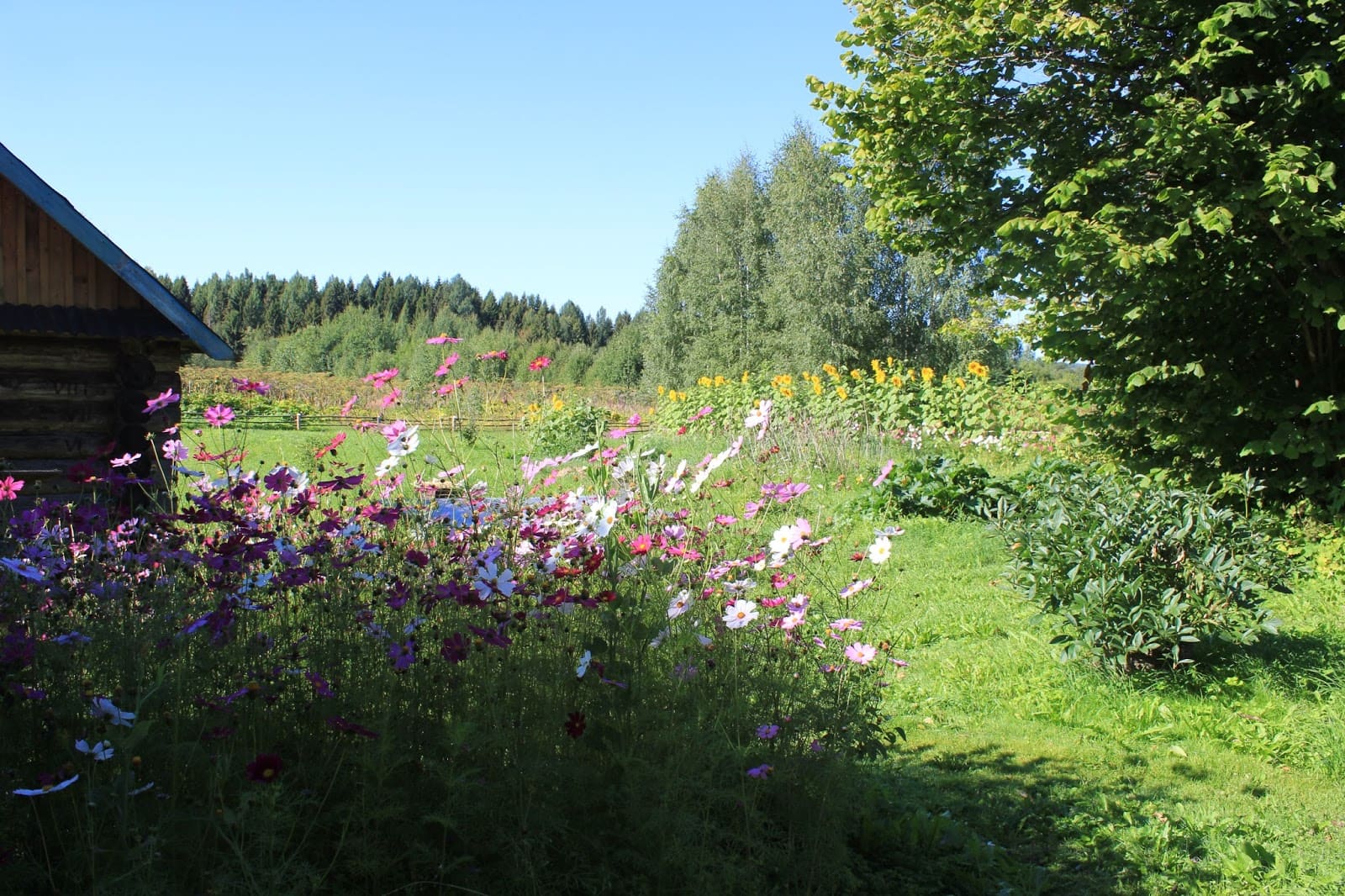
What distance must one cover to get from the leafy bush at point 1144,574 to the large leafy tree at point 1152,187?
2.10 m

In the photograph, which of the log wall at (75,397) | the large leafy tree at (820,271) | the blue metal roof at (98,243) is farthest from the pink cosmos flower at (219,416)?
the large leafy tree at (820,271)

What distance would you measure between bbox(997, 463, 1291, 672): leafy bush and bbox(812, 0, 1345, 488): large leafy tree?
6.88 ft

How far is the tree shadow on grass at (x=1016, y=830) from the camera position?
111 inches

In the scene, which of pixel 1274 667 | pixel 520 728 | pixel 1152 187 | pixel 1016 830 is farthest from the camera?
pixel 1152 187

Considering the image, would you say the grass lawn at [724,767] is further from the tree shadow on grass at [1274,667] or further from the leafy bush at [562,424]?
the leafy bush at [562,424]

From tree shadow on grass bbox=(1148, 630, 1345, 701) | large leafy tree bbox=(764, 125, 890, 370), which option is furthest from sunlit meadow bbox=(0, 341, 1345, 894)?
large leafy tree bbox=(764, 125, 890, 370)

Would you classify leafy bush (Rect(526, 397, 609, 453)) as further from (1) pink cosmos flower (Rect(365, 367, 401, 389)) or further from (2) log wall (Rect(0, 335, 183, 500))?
(1) pink cosmos flower (Rect(365, 367, 401, 389))

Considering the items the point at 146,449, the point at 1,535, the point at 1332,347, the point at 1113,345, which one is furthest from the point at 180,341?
the point at 1332,347

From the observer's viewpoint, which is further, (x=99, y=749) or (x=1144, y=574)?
(x=1144, y=574)

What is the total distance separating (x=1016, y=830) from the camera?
323 cm

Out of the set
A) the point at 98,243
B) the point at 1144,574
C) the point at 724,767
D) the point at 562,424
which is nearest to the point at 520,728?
the point at 724,767

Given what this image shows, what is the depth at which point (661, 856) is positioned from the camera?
84.6 inches

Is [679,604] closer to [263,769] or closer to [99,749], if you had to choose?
[263,769]

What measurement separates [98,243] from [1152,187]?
24.8ft
